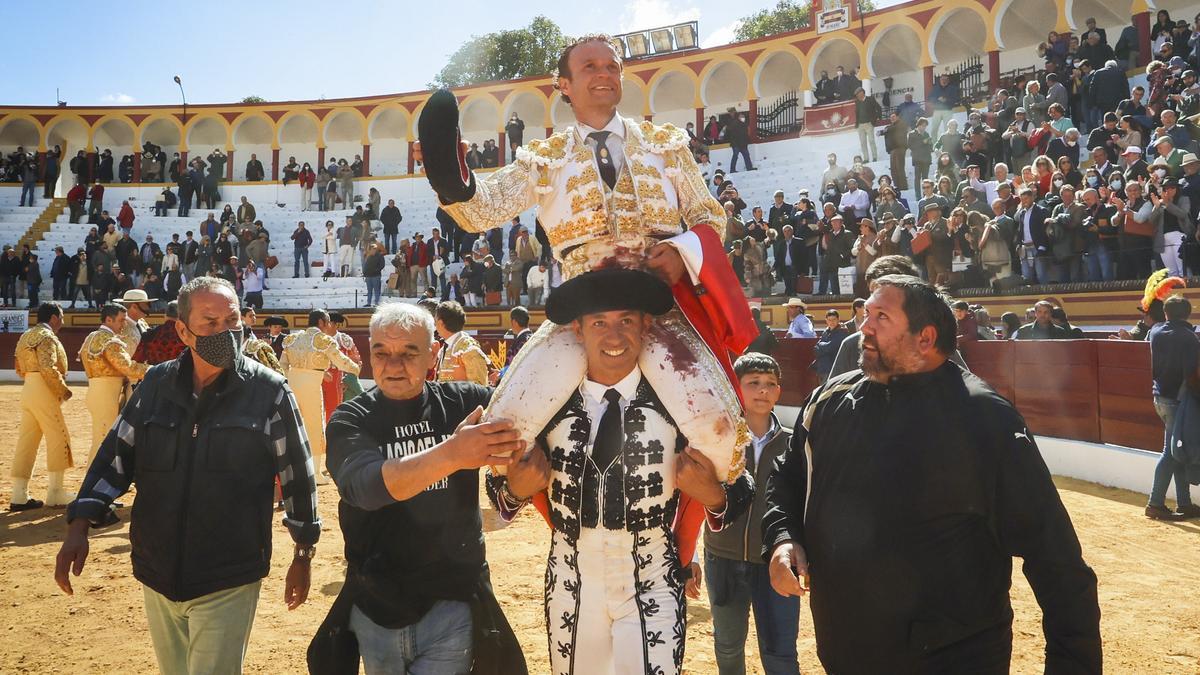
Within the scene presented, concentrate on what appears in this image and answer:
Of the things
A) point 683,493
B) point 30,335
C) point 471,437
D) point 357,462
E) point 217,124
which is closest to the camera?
point 471,437

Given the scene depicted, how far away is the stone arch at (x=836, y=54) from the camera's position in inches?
892

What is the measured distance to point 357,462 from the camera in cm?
211

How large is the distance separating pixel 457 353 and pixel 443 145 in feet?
11.3

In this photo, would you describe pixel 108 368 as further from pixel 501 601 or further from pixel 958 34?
pixel 958 34

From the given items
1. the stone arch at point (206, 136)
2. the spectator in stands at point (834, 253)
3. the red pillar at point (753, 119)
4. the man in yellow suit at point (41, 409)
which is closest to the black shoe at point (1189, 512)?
the spectator in stands at point (834, 253)

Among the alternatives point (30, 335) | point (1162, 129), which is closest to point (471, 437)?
point (30, 335)

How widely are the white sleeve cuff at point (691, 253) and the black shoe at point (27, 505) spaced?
6.86 m

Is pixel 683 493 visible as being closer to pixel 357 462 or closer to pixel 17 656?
pixel 357 462

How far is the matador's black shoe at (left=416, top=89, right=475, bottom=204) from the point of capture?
2.15m

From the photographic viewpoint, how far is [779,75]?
26141 millimetres

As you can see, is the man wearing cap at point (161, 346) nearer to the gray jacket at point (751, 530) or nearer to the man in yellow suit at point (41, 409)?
the man in yellow suit at point (41, 409)

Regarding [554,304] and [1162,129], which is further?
[1162,129]

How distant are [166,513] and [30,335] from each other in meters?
5.31

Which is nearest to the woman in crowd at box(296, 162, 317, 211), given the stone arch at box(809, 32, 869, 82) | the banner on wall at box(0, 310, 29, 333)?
the banner on wall at box(0, 310, 29, 333)
